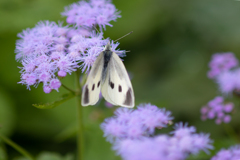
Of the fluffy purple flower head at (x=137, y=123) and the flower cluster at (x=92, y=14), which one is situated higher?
the flower cluster at (x=92, y=14)

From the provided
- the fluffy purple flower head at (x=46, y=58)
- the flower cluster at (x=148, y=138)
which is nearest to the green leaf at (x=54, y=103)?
the fluffy purple flower head at (x=46, y=58)

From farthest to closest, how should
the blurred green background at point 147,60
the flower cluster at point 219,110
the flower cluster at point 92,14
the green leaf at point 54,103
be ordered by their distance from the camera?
the blurred green background at point 147,60 < the flower cluster at point 219,110 < the flower cluster at point 92,14 < the green leaf at point 54,103

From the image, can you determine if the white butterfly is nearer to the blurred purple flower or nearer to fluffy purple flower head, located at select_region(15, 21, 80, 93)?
fluffy purple flower head, located at select_region(15, 21, 80, 93)

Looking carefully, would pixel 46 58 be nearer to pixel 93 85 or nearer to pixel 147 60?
pixel 93 85

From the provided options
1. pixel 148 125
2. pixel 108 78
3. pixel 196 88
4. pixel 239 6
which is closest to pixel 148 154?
pixel 148 125

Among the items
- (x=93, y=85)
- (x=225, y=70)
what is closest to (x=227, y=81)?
(x=225, y=70)

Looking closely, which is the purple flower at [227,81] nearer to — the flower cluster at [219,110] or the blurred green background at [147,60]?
the flower cluster at [219,110]

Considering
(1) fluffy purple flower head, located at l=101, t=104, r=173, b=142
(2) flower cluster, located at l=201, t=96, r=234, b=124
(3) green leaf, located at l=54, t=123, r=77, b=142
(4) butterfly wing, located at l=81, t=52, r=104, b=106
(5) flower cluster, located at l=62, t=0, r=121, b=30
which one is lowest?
(1) fluffy purple flower head, located at l=101, t=104, r=173, b=142

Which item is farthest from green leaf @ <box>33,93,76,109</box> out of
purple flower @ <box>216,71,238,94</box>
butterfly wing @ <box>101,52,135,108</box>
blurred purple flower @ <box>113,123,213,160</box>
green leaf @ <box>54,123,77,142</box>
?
purple flower @ <box>216,71,238,94</box>

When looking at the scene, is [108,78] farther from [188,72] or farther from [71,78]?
[188,72]
